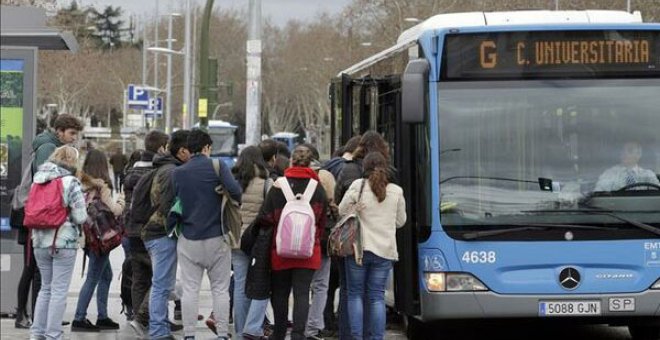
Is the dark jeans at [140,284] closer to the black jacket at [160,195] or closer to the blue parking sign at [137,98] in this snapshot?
Answer: the black jacket at [160,195]

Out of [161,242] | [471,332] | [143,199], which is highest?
[143,199]

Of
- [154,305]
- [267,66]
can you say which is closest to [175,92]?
[267,66]

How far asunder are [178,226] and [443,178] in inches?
89.4

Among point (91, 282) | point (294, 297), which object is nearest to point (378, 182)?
point (294, 297)

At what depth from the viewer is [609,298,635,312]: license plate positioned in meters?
10.2

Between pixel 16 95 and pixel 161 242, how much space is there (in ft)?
5.73

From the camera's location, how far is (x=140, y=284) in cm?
1169

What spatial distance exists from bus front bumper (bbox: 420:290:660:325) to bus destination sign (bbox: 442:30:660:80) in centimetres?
180

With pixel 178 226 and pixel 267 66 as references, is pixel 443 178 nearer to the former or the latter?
pixel 178 226

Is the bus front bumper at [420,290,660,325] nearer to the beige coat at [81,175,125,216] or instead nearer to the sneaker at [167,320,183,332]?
the sneaker at [167,320,183,332]

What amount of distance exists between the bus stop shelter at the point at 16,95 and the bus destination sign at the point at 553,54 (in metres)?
3.38

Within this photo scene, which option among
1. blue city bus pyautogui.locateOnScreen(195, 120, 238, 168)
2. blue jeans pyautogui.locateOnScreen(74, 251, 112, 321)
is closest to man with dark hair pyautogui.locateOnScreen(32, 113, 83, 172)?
blue jeans pyautogui.locateOnScreen(74, 251, 112, 321)

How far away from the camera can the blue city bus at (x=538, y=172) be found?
33.4ft

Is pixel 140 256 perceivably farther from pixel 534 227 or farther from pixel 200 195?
pixel 534 227
